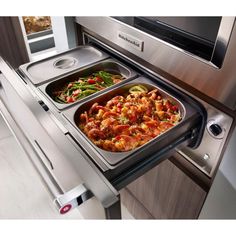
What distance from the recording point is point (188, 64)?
66cm

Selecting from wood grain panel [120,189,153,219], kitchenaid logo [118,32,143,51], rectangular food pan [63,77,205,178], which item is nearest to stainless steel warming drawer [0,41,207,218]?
rectangular food pan [63,77,205,178]

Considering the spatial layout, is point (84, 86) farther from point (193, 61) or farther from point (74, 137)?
point (193, 61)

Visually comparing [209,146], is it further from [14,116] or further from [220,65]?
[14,116]

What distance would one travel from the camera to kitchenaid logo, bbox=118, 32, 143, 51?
2.59 feet

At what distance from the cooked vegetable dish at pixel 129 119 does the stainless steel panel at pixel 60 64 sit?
22 centimetres

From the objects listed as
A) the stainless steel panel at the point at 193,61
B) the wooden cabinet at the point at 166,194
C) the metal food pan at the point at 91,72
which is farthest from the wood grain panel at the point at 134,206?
the stainless steel panel at the point at 193,61

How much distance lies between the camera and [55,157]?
0.53m

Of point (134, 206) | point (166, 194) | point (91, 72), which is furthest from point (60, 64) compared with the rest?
point (134, 206)

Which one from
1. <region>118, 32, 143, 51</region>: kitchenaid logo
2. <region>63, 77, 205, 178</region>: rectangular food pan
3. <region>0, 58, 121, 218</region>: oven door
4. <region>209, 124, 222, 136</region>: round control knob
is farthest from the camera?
<region>118, 32, 143, 51</region>: kitchenaid logo

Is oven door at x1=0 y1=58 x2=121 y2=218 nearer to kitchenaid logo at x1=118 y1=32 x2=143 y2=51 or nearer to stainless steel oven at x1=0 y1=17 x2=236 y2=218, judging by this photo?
stainless steel oven at x1=0 y1=17 x2=236 y2=218

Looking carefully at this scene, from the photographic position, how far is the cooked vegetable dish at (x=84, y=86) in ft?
2.77

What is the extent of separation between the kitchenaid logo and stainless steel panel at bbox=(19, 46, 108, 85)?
0.14 meters

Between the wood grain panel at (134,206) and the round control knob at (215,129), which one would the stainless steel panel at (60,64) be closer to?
the round control knob at (215,129)

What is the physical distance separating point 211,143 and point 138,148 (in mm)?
263
